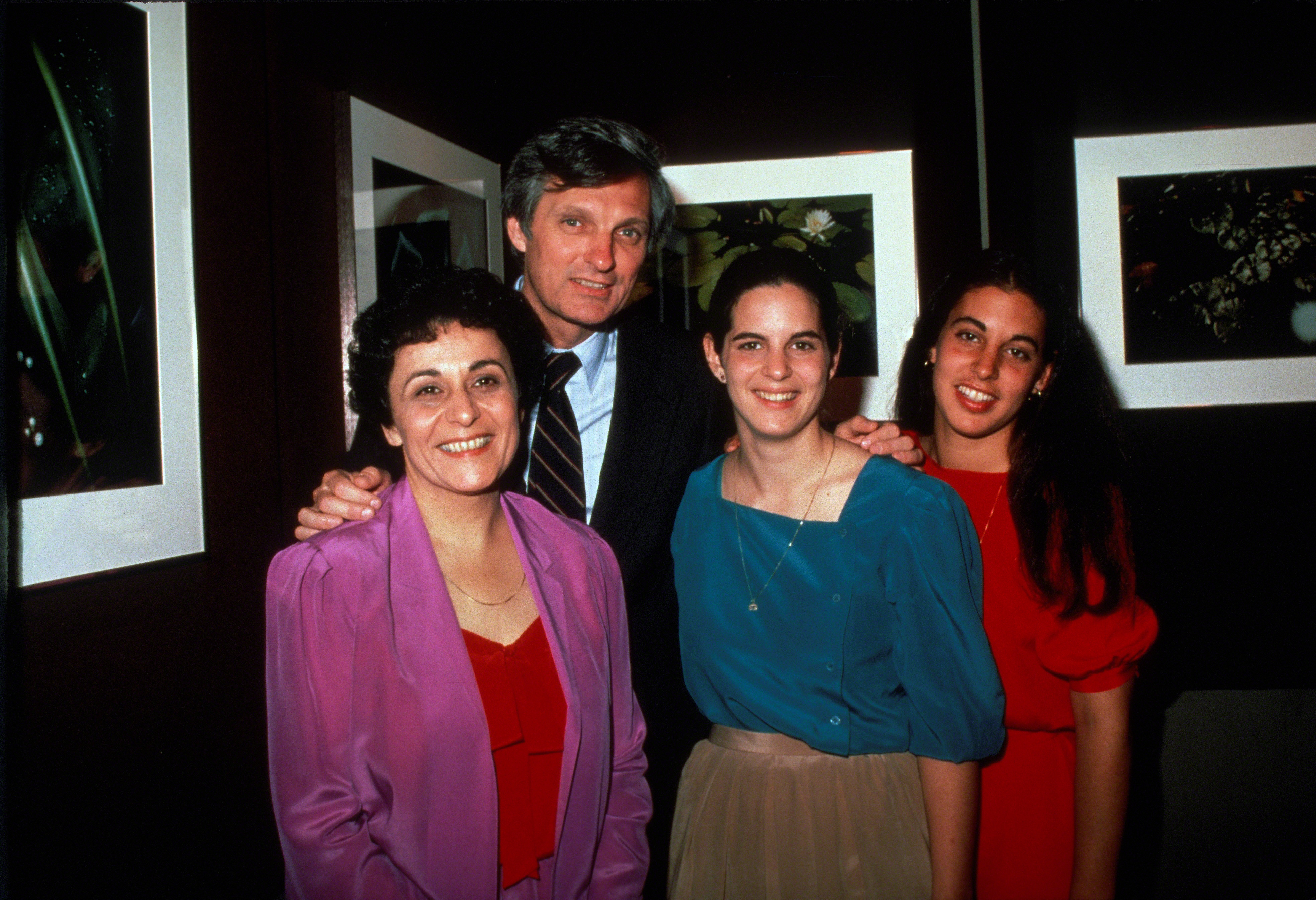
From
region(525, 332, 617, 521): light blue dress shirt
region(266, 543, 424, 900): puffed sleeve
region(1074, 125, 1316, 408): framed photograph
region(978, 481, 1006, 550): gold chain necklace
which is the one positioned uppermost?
region(1074, 125, 1316, 408): framed photograph

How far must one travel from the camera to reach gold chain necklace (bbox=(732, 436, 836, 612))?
151cm

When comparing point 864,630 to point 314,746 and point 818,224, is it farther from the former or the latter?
point 818,224

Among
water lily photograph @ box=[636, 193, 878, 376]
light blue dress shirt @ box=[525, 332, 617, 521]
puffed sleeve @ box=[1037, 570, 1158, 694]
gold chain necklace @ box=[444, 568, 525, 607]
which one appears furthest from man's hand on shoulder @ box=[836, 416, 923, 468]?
water lily photograph @ box=[636, 193, 878, 376]

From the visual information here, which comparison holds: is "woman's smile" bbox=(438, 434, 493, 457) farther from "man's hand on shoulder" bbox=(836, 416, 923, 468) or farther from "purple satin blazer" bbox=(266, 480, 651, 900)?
"man's hand on shoulder" bbox=(836, 416, 923, 468)

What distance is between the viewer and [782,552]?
152cm

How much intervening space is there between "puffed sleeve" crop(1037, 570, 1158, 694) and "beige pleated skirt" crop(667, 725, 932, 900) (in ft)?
1.34

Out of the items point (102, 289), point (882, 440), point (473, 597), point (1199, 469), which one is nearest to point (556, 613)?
point (473, 597)

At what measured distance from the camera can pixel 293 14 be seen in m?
1.75

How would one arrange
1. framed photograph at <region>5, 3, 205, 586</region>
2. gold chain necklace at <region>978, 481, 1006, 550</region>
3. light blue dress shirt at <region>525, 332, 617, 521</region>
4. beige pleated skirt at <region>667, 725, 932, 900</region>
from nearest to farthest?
framed photograph at <region>5, 3, 205, 586</region>, beige pleated skirt at <region>667, 725, 932, 900</region>, gold chain necklace at <region>978, 481, 1006, 550</region>, light blue dress shirt at <region>525, 332, 617, 521</region>

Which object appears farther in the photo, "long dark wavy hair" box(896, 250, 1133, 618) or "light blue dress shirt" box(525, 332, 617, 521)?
"light blue dress shirt" box(525, 332, 617, 521)

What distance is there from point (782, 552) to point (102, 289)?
1.37m

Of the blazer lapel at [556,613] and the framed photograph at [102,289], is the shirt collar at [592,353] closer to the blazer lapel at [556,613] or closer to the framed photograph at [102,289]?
the blazer lapel at [556,613]

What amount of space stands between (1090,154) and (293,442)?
2.63 meters

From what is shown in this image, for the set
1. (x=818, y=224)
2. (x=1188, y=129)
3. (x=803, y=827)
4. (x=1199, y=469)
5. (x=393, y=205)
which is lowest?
(x=803, y=827)
